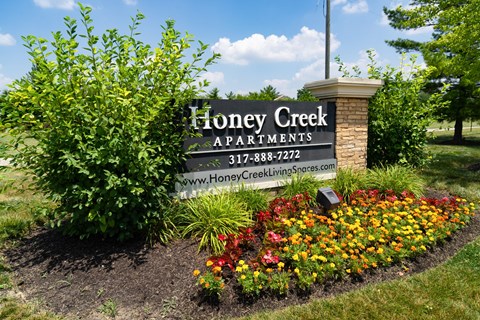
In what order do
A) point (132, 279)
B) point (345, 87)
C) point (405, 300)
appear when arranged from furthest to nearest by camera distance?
point (345, 87) → point (132, 279) → point (405, 300)

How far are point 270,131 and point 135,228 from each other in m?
2.80

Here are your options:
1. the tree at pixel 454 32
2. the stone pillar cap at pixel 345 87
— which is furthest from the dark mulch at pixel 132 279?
the tree at pixel 454 32

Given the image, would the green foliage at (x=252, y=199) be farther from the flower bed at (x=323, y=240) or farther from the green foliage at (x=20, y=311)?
the green foliage at (x=20, y=311)

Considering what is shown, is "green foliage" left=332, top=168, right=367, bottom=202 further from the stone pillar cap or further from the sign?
the stone pillar cap

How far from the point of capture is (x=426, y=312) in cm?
299

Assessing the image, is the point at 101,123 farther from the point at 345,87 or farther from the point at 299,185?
the point at 345,87

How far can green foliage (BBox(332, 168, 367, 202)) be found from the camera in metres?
5.67

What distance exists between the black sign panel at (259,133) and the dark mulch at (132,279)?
5.25 ft

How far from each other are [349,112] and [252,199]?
293 cm

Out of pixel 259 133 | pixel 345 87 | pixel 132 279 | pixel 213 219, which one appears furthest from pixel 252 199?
pixel 345 87

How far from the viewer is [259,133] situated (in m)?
5.50

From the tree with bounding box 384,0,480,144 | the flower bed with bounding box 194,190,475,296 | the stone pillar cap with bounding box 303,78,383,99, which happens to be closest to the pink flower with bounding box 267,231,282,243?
the flower bed with bounding box 194,190,475,296

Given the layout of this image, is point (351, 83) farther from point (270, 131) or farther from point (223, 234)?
point (223, 234)

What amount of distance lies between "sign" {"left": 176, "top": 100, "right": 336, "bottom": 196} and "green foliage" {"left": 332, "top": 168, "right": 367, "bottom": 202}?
33cm
